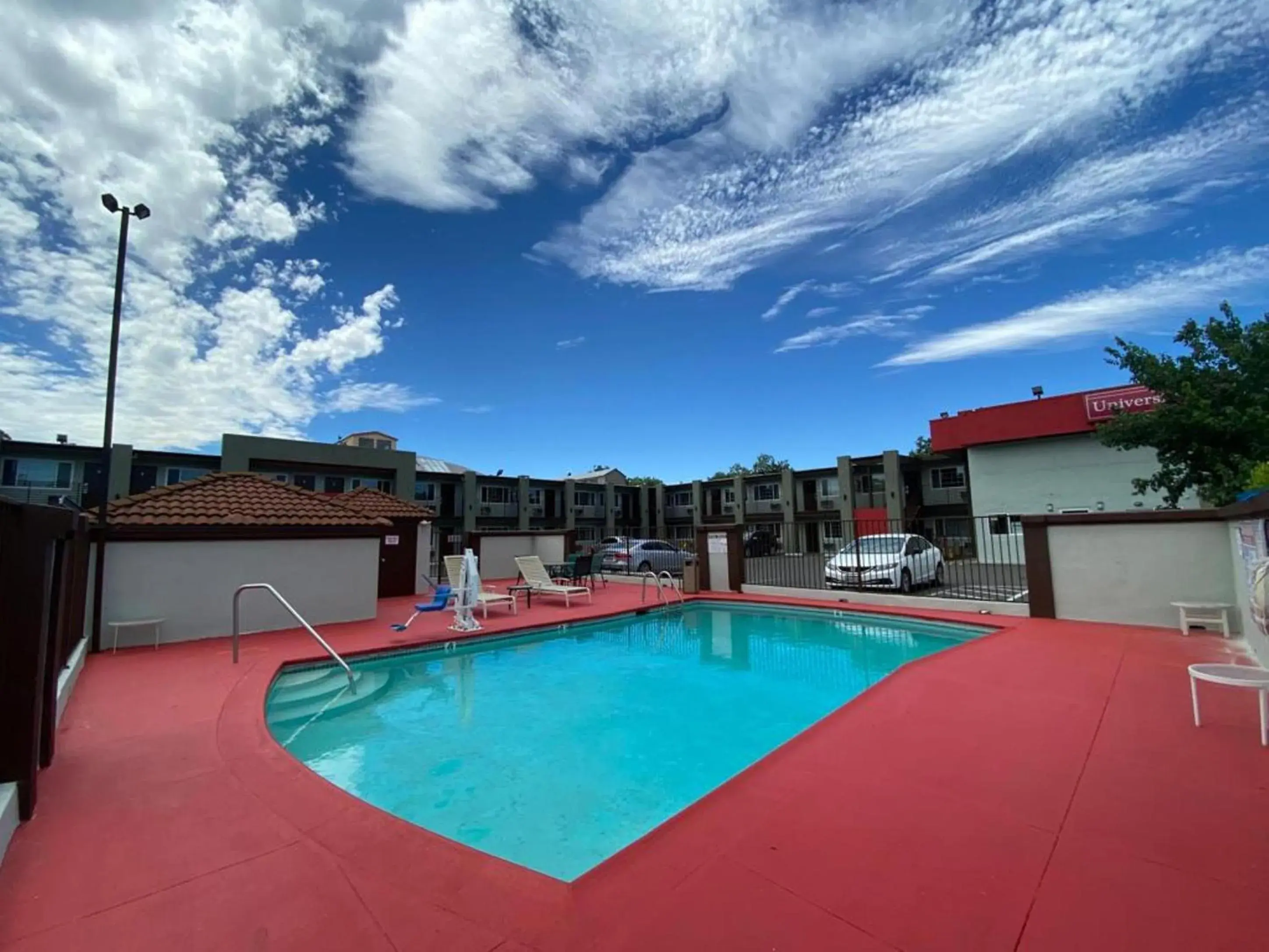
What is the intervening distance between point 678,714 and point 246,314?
13290 mm

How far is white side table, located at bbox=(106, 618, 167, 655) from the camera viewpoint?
7.61 m

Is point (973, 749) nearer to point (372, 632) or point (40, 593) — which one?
point (40, 593)

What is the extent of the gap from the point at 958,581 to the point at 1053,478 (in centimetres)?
1057

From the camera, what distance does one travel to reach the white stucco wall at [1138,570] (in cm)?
834

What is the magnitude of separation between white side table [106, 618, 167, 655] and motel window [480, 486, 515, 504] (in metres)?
31.4

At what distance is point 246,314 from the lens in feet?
43.0

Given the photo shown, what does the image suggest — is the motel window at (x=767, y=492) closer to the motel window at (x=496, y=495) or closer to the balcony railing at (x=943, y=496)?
the balcony railing at (x=943, y=496)

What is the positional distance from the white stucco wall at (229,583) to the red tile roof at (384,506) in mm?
3736

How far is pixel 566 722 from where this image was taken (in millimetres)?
5934

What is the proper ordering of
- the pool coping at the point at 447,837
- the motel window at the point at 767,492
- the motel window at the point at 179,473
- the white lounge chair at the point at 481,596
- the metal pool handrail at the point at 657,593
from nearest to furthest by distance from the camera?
the pool coping at the point at 447,837, the white lounge chair at the point at 481,596, the metal pool handrail at the point at 657,593, the motel window at the point at 179,473, the motel window at the point at 767,492

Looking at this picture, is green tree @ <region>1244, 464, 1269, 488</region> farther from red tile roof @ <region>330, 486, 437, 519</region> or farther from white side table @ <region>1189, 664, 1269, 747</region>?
red tile roof @ <region>330, 486, 437, 519</region>

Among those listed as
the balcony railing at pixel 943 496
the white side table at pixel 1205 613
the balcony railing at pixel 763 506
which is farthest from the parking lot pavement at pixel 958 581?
the balcony railing at pixel 763 506

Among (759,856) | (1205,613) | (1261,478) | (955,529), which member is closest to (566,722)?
(759,856)

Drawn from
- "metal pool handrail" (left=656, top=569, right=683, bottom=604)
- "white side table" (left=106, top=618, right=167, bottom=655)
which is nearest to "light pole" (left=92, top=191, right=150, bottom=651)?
"white side table" (left=106, top=618, right=167, bottom=655)
